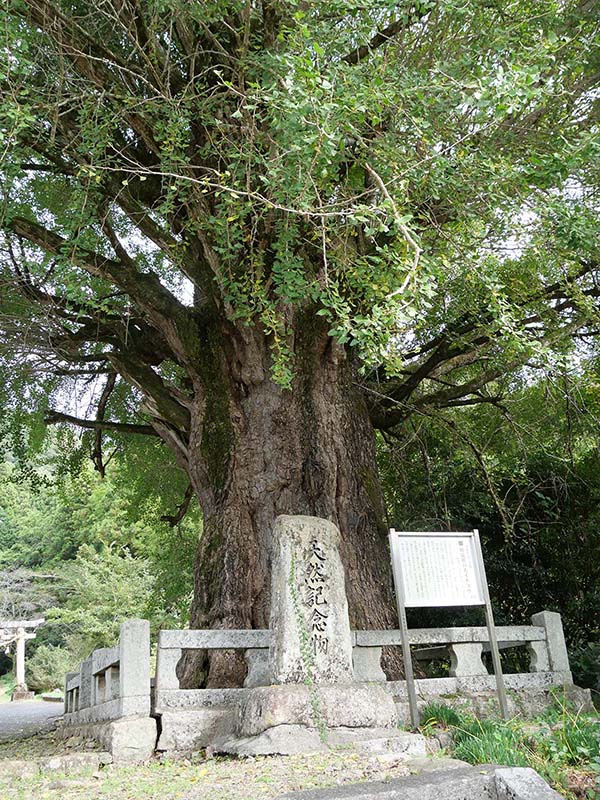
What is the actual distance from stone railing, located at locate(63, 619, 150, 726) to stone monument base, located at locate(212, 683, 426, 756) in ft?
2.99

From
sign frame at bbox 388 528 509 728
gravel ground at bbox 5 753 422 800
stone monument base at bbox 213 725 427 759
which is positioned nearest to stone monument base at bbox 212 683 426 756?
stone monument base at bbox 213 725 427 759

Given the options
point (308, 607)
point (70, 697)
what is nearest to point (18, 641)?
point (70, 697)

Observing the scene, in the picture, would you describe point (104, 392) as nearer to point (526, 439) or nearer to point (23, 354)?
point (23, 354)

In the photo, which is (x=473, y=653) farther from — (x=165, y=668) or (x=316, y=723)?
(x=165, y=668)

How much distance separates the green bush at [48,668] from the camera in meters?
25.5

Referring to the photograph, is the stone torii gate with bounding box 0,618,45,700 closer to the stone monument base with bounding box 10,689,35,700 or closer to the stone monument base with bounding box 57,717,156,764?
the stone monument base with bounding box 10,689,35,700

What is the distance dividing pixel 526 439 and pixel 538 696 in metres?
4.94

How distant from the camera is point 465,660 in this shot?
20.7 ft

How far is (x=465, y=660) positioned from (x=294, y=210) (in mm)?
4347

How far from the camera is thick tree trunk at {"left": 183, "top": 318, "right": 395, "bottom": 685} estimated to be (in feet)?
22.1

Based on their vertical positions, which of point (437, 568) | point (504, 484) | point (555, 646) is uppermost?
point (504, 484)

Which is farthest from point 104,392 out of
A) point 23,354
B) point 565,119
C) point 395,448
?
point 565,119

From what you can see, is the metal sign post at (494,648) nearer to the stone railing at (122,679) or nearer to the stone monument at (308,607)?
the stone monument at (308,607)

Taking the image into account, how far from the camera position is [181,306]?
7973mm
